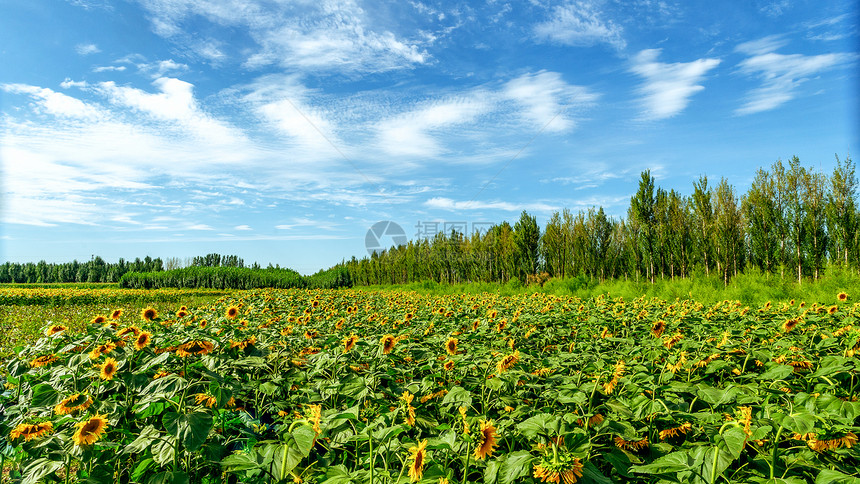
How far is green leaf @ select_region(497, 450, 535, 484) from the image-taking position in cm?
128

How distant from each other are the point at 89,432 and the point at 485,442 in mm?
1587

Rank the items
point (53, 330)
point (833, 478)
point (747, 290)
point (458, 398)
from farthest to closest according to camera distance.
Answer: point (747, 290) < point (53, 330) < point (458, 398) < point (833, 478)

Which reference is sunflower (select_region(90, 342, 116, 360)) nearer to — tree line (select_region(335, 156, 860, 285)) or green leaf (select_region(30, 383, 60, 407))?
green leaf (select_region(30, 383, 60, 407))

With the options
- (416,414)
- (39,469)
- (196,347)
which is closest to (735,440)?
(416,414)

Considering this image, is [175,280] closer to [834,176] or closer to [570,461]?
[570,461]

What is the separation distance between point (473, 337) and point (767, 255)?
26.2 m

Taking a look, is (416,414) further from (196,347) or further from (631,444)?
(196,347)

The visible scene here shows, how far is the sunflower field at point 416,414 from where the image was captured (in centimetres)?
148

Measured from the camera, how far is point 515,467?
1312 mm

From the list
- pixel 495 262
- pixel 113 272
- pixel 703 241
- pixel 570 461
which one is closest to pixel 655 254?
pixel 703 241

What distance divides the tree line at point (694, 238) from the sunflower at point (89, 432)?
20.0 metres

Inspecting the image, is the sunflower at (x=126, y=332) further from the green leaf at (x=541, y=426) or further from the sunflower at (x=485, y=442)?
the green leaf at (x=541, y=426)

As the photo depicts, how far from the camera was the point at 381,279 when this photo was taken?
42.3m

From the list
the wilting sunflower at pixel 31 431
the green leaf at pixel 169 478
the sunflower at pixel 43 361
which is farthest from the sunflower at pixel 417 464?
the sunflower at pixel 43 361
